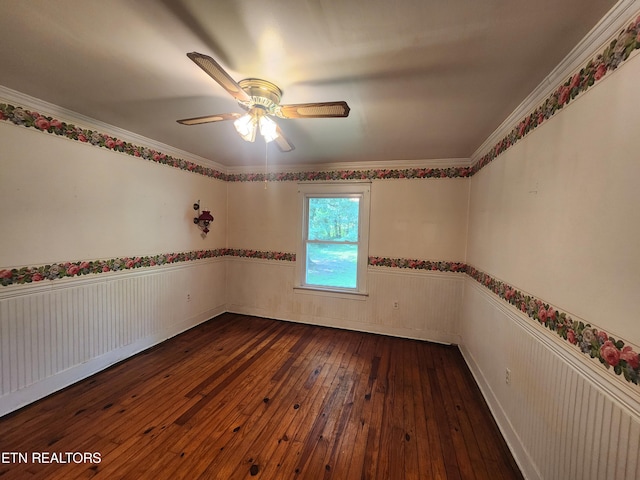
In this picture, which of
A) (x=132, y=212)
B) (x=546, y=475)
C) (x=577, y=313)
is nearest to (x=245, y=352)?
(x=132, y=212)

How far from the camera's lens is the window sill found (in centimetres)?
352

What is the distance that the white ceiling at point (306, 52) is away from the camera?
1049mm

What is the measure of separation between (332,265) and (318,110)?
99.8 inches

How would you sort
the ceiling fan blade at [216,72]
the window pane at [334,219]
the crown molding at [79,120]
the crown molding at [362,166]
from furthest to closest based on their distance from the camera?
1. the window pane at [334,219]
2. the crown molding at [362,166]
3. the crown molding at [79,120]
4. the ceiling fan blade at [216,72]

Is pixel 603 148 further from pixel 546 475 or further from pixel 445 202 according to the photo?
pixel 445 202

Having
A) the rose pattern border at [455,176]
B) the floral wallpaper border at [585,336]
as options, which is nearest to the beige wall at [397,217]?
the rose pattern border at [455,176]

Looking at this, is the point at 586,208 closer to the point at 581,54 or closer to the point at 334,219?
the point at 581,54

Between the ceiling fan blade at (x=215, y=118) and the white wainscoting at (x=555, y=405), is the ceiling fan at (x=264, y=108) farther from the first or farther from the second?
the white wainscoting at (x=555, y=405)

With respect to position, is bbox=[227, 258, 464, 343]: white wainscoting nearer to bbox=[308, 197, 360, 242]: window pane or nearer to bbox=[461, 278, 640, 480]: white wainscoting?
bbox=[308, 197, 360, 242]: window pane

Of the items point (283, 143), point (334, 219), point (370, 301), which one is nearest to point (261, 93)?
point (283, 143)

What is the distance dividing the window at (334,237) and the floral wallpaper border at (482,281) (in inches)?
9.7

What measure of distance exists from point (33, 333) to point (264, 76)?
8.54 ft

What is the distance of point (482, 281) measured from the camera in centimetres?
247

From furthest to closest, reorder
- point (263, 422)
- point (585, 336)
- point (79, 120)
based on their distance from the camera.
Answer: point (79, 120)
point (263, 422)
point (585, 336)
